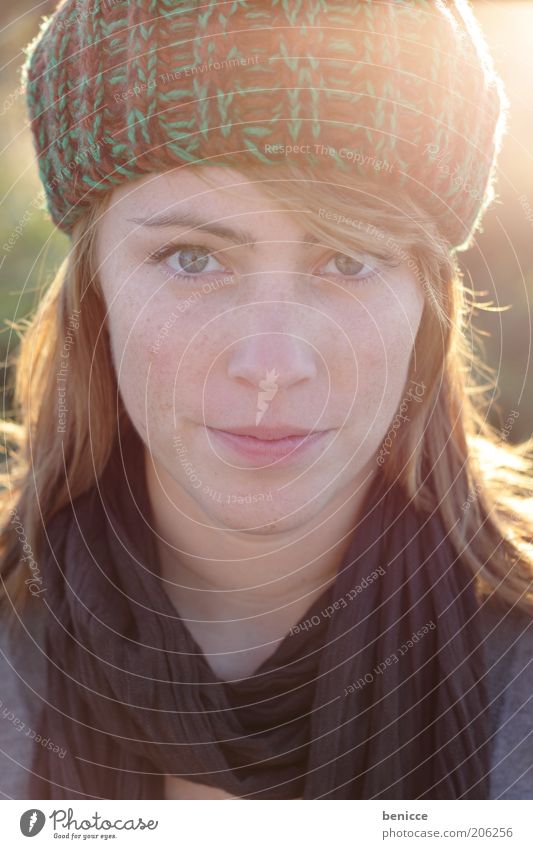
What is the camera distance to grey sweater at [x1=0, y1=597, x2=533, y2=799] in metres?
0.79

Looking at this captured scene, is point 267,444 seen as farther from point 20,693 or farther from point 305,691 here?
point 20,693

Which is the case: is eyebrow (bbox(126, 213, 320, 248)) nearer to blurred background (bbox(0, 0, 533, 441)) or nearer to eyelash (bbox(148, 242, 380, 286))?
eyelash (bbox(148, 242, 380, 286))

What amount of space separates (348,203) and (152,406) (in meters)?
0.25

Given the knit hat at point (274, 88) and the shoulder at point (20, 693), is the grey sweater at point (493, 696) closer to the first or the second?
the shoulder at point (20, 693)

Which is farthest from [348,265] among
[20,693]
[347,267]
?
[20,693]

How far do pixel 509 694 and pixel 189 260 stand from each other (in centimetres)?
A: 51

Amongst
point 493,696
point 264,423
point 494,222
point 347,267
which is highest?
point 494,222

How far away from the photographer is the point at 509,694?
2.63 feet

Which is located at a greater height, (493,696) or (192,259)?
(192,259)

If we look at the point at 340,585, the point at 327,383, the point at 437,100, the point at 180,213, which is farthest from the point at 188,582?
the point at 437,100

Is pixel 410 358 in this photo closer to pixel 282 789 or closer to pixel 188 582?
pixel 188 582

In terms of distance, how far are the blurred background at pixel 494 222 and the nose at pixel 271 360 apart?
1.12 feet

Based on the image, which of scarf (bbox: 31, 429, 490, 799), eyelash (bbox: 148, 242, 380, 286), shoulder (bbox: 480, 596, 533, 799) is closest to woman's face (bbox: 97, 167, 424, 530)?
eyelash (bbox: 148, 242, 380, 286)

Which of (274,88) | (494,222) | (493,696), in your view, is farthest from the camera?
(494,222)
